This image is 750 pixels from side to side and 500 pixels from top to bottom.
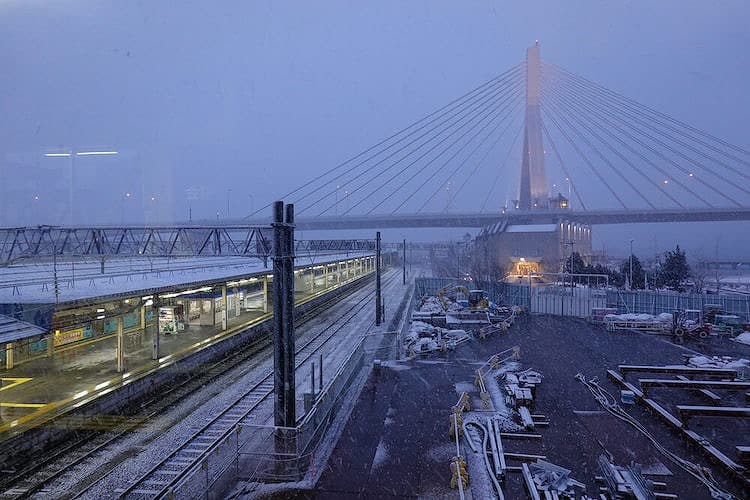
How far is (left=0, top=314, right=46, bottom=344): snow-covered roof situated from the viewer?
22.2 feet

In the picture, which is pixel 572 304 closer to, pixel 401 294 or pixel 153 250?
pixel 401 294

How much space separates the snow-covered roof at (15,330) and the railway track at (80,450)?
1.58 m

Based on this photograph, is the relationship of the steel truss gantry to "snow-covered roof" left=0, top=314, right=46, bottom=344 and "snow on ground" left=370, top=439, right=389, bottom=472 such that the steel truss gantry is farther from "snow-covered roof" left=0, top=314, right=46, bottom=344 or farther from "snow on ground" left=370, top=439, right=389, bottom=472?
"snow on ground" left=370, top=439, right=389, bottom=472

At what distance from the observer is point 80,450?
21.4 ft

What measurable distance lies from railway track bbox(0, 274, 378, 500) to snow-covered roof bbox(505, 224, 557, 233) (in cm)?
3631

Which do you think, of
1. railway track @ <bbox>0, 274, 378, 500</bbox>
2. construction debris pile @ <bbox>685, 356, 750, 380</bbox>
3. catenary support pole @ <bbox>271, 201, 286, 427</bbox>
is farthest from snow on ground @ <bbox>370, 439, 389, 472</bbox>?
construction debris pile @ <bbox>685, 356, 750, 380</bbox>

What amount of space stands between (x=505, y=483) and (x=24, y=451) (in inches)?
236

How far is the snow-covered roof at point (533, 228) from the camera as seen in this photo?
138 feet

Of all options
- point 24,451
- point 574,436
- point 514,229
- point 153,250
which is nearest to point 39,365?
point 153,250

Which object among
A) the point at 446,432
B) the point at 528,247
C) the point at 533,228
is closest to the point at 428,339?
the point at 446,432

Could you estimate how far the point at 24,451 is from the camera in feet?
20.4

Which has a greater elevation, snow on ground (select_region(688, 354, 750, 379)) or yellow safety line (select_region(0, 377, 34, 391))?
yellow safety line (select_region(0, 377, 34, 391))

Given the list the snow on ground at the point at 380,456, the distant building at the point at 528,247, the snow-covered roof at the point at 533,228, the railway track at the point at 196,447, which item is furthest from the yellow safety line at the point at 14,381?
the snow-covered roof at the point at 533,228

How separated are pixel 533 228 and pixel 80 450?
40737 millimetres
